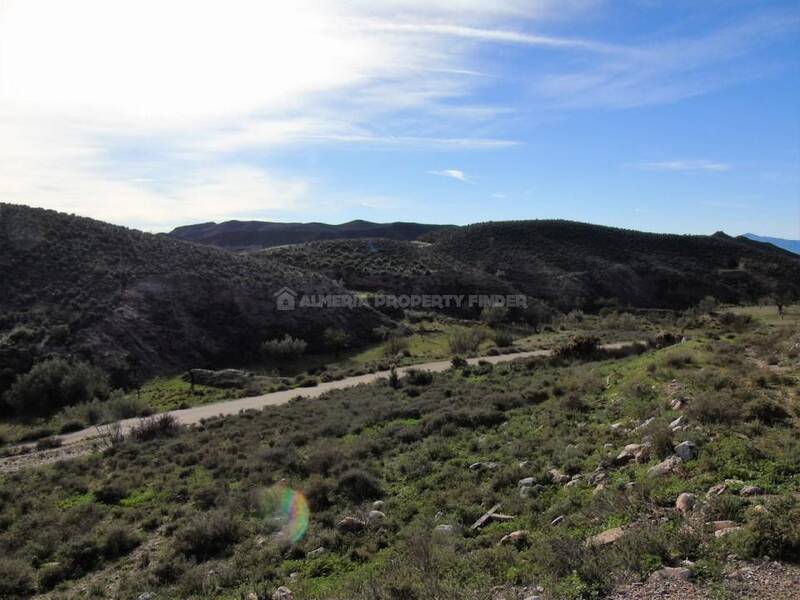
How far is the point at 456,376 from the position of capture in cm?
2619

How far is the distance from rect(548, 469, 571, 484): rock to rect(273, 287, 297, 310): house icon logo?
39975 mm

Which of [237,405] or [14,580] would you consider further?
[237,405]

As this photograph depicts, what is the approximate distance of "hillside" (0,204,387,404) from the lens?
33594 millimetres

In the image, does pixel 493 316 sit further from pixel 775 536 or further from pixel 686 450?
pixel 775 536

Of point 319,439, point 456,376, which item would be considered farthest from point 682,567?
point 456,376

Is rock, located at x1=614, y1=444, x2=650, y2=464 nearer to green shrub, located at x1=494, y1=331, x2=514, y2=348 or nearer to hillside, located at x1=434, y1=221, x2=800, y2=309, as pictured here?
green shrub, located at x1=494, y1=331, x2=514, y2=348

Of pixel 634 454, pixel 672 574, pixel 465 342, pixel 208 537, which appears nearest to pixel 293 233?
pixel 465 342

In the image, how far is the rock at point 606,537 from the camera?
596 cm

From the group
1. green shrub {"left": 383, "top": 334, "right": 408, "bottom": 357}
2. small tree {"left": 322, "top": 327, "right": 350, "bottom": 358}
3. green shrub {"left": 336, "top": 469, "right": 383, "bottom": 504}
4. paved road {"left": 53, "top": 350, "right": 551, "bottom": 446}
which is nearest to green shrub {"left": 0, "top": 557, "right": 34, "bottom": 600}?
green shrub {"left": 336, "top": 469, "right": 383, "bottom": 504}

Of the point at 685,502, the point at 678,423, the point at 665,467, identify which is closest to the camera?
the point at 685,502

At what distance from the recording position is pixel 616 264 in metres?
80.7

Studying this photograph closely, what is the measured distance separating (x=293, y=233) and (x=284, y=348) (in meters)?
114

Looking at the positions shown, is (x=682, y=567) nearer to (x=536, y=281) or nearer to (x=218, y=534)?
(x=218, y=534)

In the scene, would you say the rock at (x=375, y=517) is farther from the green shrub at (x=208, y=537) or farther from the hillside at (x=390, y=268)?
the hillside at (x=390, y=268)
